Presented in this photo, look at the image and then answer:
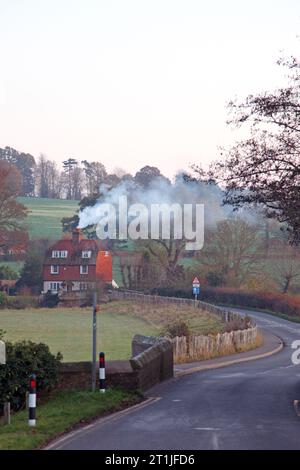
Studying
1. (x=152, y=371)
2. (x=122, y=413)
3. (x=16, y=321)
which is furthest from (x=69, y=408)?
(x=16, y=321)

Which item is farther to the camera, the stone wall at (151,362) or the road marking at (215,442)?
the stone wall at (151,362)

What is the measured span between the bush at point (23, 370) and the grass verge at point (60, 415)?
0.42m

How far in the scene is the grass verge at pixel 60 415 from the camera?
513 inches

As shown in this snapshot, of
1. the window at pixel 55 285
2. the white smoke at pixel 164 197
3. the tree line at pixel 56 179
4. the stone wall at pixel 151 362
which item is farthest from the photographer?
the tree line at pixel 56 179

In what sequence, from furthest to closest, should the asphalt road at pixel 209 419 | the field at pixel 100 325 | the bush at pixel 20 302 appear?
Answer: 1. the bush at pixel 20 302
2. the field at pixel 100 325
3. the asphalt road at pixel 209 419

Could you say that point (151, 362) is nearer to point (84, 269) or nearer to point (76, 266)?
point (84, 269)

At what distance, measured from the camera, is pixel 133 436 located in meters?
13.6

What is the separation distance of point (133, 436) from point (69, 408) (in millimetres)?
2928

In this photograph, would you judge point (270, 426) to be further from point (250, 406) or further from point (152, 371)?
point (152, 371)

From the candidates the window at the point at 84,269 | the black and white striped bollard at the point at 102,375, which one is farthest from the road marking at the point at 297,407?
the window at the point at 84,269

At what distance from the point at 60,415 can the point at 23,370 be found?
1743 millimetres

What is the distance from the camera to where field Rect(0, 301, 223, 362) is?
162 feet

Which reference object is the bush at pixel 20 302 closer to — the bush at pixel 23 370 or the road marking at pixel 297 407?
the road marking at pixel 297 407

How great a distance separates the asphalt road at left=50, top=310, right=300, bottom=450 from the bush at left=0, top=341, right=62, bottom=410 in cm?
205
